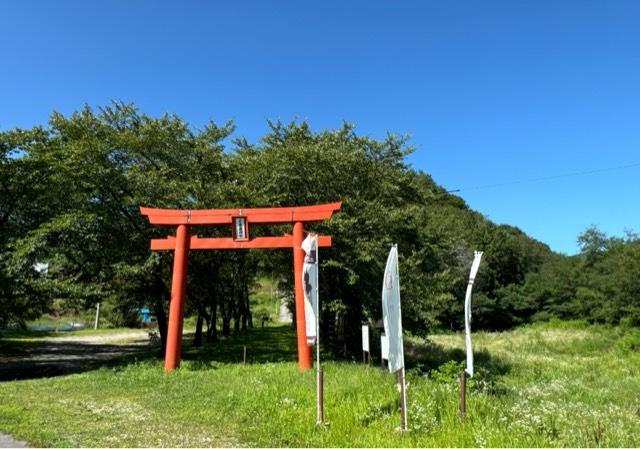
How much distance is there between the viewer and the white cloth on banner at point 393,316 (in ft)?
23.0

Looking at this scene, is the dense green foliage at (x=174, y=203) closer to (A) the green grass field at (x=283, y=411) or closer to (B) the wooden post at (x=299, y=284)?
(B) the wooden post at (x=299, y=284)

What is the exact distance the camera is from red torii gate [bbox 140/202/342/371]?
15.0 meters

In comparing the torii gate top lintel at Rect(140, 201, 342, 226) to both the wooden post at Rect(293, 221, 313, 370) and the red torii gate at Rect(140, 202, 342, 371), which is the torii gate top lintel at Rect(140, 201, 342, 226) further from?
the wooden post at Rect(293, 221, 313, 370)

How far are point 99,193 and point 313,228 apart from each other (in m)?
7.62

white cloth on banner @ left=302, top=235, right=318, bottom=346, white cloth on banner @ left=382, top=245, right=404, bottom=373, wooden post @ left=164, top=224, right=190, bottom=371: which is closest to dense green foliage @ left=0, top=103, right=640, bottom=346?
wooden post @ left=164, top=224, right=190, bottom=371

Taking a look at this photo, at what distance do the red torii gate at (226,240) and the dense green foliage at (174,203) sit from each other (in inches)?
71.1

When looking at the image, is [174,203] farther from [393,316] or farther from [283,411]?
[393,316]

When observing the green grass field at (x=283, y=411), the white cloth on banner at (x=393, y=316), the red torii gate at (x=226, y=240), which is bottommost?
the green grass field at (x=283, y=411)

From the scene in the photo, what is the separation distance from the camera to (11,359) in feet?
73.7

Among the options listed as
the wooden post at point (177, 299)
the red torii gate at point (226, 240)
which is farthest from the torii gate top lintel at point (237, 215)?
the wooden post at point (177, 299)

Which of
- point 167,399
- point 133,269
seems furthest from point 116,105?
point 167,399

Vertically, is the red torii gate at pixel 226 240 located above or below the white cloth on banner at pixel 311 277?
above

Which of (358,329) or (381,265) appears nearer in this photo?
(381,265)

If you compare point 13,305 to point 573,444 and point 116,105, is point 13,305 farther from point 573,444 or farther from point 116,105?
point 573,444
